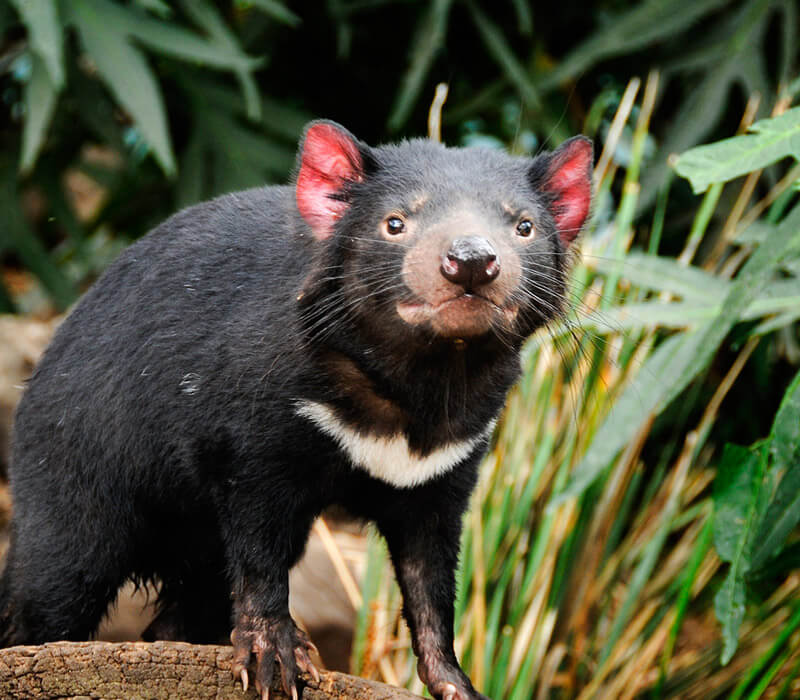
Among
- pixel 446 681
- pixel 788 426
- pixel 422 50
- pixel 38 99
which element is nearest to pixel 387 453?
pixel 446 681

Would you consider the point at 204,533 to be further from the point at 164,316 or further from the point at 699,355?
the point at 699,355

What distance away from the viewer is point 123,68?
199 inches

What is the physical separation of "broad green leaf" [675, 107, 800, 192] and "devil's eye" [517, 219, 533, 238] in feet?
1.41

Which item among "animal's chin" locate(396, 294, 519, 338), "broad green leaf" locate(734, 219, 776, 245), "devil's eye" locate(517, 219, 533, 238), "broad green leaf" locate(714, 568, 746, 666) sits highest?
"broad green leaf" locate(734, 219, 776, 245)

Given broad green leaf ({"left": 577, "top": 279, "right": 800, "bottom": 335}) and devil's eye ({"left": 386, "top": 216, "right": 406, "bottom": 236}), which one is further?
broad green leaf ({"left": 577, "top": 279, "right": 800, "bottom": 335})

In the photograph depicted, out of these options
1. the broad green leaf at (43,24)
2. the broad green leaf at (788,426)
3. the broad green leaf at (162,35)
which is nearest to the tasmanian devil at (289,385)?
the broad green leaf at (788,426)

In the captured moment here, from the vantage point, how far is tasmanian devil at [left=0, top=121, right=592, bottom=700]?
2.75 metres

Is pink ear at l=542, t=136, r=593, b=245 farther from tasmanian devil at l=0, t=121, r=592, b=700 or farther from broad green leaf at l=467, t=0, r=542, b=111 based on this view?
broad green leaf at l=467, t=0, r=542, b=111

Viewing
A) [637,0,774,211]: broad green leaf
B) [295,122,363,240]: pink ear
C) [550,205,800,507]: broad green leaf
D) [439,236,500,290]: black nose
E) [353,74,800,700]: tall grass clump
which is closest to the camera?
[439,236,500,290]: black nose

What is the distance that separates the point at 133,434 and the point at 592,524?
5.29ft

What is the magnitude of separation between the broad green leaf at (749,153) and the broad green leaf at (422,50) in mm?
2530

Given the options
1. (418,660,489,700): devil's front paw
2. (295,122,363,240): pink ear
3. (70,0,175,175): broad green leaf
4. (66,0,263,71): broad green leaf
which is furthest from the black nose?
(66,0,263,71): broad green leaf

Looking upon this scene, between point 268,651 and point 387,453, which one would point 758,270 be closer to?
point 387,453

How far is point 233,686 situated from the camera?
2.74 m
